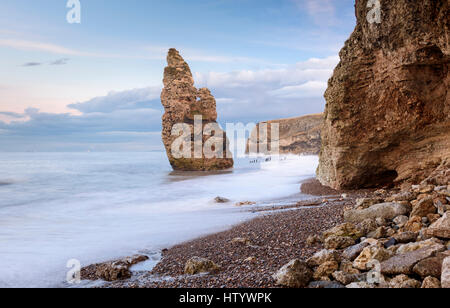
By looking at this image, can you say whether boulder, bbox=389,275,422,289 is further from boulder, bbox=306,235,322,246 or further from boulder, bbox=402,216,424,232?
boulder, bbox=306,235,322,246

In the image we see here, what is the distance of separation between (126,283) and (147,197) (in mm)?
13809

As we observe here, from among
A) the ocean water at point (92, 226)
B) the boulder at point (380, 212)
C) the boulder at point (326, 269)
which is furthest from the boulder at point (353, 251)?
the ocean water at point (92, 226)

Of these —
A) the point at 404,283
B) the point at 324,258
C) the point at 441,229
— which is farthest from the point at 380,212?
the point at 404,283

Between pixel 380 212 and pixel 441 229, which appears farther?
pixel 380 212

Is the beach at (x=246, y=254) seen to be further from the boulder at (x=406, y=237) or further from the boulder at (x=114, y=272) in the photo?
the boulder at (x=406, y=237)

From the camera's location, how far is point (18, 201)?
18.0 meters

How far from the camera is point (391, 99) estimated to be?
1057 centimetres

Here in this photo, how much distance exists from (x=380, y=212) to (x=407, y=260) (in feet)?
8.68

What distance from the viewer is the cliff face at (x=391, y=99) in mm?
8562

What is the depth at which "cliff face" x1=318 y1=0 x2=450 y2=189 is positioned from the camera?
856cm

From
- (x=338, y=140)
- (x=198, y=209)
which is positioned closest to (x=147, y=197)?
(x=198, y=209)

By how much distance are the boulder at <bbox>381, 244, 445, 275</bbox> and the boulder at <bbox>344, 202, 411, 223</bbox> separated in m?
2.19

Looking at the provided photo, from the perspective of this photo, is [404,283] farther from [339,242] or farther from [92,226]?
[92,226]
